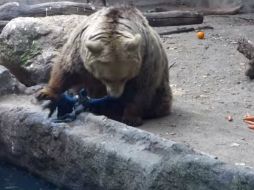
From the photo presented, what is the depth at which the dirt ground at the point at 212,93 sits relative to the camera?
19.3ft

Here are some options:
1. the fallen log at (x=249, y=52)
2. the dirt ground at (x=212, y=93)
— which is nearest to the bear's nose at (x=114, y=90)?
the dirt ground at (x=212, y=93)

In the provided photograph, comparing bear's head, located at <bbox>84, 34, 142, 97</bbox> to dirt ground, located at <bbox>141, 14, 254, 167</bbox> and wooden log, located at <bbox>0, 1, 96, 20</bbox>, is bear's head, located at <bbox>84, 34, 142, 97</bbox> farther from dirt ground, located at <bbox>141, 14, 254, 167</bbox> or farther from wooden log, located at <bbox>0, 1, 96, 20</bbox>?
wooden log, located at <bbox>0, 1, 96, 20</bbox>

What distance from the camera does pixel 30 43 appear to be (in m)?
7.58

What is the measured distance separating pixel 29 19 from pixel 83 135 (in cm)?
262

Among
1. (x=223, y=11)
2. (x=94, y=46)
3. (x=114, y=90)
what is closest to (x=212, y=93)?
(x=114, y=90)

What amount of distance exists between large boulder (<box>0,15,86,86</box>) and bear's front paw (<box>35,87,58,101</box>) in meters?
1.10

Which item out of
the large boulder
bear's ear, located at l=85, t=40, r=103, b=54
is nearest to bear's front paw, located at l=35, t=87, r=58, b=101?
bear's ear, located at l=85, t=40, r=103, b=54

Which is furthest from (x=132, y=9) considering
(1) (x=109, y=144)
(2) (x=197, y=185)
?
(2) (x=197, y=185)

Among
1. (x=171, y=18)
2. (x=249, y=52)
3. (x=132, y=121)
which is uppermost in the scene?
(x=132, y=121)

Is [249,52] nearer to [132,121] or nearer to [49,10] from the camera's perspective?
[132,121]

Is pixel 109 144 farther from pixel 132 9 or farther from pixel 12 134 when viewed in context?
pixel 132 9

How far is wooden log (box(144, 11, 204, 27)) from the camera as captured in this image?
35.2ft

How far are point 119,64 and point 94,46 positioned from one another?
27 centimetres

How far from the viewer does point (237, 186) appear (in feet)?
14.5
